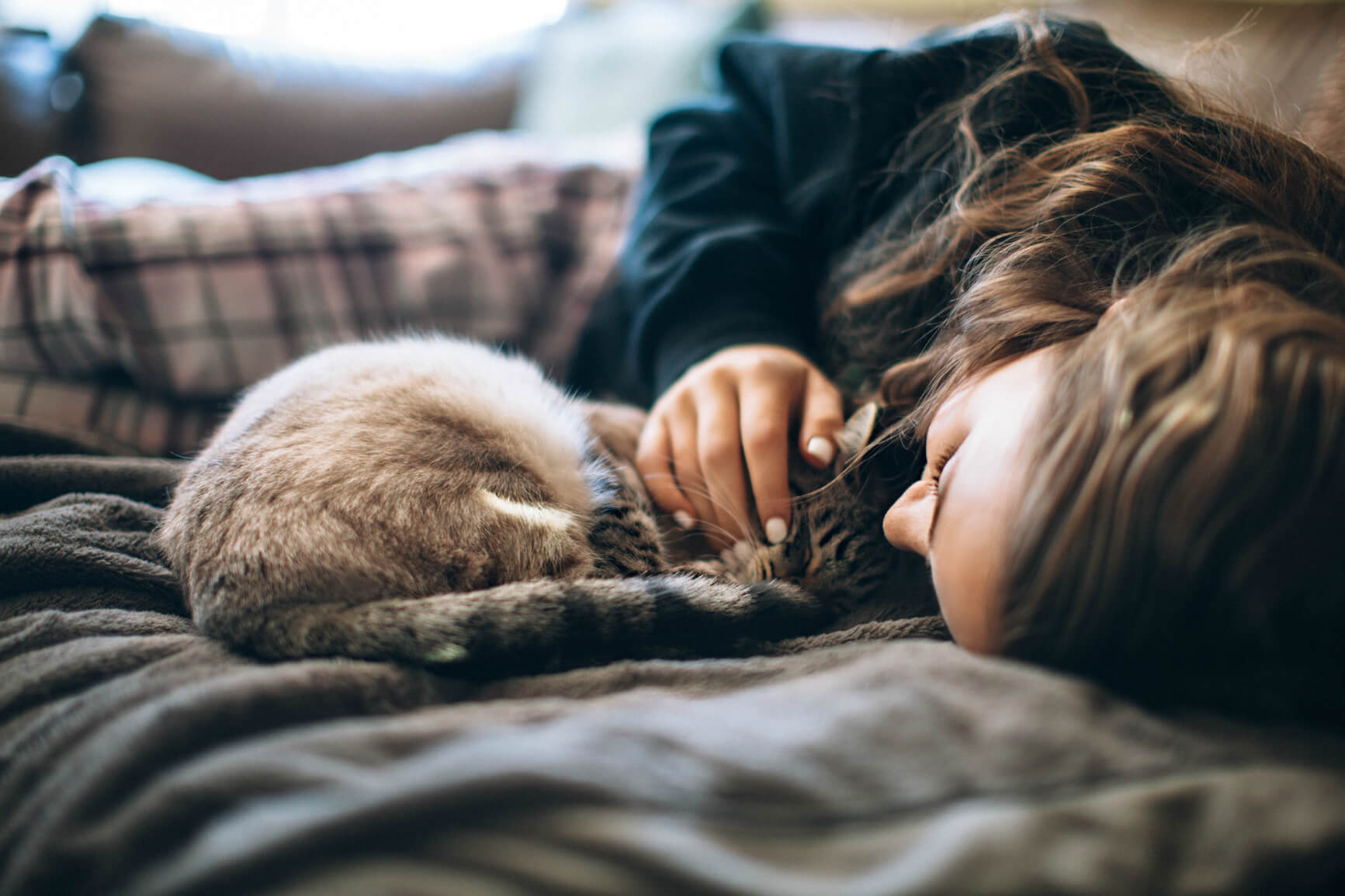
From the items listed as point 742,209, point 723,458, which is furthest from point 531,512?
point 742,209

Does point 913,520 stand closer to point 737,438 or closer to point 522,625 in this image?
point 737,438

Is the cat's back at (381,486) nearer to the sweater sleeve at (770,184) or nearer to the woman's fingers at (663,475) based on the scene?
the woman's fingers at (663,475)

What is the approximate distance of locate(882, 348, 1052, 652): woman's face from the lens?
538 millimetres

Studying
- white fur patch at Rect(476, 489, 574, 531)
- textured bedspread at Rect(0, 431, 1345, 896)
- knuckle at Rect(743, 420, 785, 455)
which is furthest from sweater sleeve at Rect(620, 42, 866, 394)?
textured bedspread at Rect(0, 431, 1345, 896)

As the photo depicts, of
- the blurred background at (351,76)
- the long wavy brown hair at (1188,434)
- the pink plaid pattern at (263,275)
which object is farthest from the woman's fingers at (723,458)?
the blurred background at (351,76)

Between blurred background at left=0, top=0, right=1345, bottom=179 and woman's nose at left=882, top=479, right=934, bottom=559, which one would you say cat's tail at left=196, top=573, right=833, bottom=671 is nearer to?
woman's nose at left=882, top=479, right=934, bottom=559

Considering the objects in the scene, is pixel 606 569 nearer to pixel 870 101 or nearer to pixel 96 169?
pixel 870 101

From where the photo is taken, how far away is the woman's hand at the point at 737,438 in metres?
0.83

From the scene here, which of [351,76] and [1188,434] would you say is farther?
[351,76]

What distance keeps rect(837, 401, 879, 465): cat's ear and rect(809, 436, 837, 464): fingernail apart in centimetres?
2

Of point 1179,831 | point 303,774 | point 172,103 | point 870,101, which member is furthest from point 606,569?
point 172,103

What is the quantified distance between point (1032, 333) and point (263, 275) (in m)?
1.22

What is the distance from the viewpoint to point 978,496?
558 mm

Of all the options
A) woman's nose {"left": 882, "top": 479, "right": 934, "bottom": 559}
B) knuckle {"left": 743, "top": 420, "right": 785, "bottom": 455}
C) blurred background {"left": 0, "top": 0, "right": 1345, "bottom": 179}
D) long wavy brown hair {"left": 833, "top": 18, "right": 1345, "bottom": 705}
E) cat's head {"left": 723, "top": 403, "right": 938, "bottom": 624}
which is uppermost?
blurred background {"left": 0, "top": 0, "right": 1345, "bottom": 179}
